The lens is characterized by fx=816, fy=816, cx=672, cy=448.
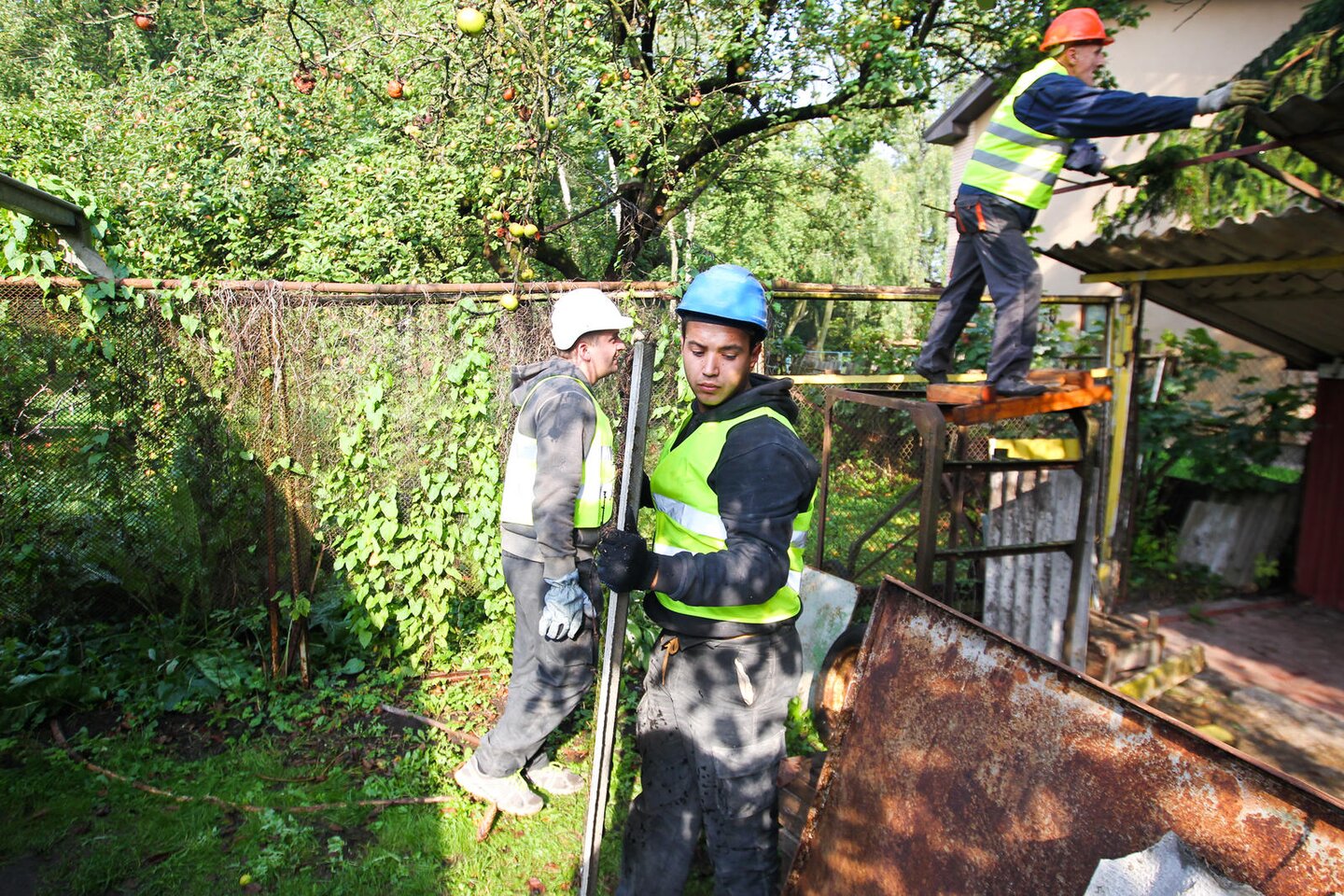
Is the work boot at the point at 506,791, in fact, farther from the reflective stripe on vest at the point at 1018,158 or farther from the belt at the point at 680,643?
the reflective stripe on vest at the point at 1018,158

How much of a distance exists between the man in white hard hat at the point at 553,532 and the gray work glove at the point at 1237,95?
236cm

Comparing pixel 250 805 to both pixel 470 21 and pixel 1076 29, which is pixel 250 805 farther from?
pixel 1076 29

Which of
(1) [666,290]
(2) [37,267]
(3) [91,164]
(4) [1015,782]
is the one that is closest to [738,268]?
(4) [1015,782]

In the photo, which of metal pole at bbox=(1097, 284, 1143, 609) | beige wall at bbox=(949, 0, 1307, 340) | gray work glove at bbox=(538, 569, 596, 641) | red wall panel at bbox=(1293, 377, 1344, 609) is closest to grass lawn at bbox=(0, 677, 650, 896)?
gray work glove at bbox=(538, 569, 596, 641)

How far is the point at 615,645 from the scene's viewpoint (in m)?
2.31

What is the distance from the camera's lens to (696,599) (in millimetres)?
2080

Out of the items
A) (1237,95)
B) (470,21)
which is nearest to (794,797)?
(1237,95)

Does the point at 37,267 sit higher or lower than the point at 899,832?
higher

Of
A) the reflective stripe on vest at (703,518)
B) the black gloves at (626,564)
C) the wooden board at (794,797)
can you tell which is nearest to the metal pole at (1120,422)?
the wooden board at (794,797)

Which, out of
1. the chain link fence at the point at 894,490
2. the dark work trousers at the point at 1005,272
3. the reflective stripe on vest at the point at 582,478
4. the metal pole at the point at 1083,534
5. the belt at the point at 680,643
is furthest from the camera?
the chain link fence at the point at 894,490

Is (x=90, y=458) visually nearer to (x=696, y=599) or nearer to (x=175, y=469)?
(x=175, y=469)

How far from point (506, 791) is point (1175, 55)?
57.7 ft

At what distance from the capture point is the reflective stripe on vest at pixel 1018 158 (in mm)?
3703

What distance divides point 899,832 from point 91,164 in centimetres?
1125
